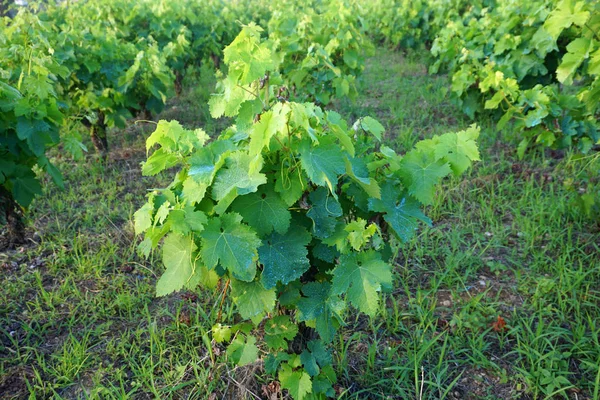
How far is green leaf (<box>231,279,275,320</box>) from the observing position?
1.51 m

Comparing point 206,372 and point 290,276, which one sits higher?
point 290,276

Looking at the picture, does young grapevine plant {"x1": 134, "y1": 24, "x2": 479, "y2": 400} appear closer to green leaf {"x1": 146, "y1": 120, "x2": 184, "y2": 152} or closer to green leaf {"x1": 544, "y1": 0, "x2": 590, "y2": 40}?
green leaf {"x1": 146, "y1": 120, "x2": 184, "y2": 152}

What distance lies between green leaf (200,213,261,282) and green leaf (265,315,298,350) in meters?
0.41

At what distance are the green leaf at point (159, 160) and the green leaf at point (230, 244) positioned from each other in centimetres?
30

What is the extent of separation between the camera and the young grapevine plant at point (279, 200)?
1.34m

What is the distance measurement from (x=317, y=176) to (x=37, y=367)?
6.13 feet

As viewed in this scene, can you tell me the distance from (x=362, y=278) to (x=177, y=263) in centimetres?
59

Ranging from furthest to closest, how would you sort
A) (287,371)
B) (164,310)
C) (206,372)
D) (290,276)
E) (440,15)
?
(440,15) < (164,310) < (206,372) < (287,371) < (290,276)

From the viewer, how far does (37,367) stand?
A: 7.34 ft

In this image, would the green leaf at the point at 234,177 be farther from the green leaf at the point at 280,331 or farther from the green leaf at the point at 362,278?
the green leaf at the point at 280,331

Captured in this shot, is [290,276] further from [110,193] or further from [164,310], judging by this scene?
[110,193]

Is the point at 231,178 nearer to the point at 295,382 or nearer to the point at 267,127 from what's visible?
the point at 267,127

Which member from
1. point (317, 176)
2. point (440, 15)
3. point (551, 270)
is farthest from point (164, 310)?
point (440, 15)

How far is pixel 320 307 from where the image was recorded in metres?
1.57
